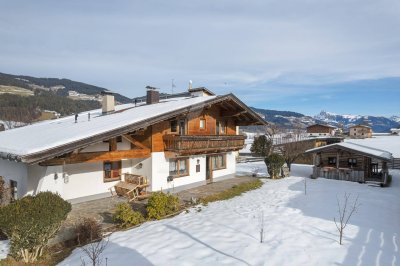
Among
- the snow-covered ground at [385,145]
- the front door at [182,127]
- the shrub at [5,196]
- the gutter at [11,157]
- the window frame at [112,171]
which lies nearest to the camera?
the gutter at [11,157]

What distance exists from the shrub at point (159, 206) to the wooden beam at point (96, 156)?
329 centimetres

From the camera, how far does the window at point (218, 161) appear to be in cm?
2356

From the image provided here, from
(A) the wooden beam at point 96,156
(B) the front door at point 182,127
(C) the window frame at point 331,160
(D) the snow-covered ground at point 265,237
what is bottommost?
(D) the snow-covered ground at point 265,237

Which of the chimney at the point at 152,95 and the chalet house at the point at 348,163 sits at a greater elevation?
the chimney at the point at 152,95

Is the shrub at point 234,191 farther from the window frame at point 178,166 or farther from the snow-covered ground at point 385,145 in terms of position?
the snow-covered ground at point 385,145

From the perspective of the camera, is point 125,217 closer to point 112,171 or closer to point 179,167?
point 112,171

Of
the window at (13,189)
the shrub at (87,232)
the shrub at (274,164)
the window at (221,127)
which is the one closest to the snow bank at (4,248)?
the shrub at (87,232)

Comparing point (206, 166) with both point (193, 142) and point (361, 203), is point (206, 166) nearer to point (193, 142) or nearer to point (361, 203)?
point (193, 142)

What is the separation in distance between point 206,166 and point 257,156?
28.8 metres

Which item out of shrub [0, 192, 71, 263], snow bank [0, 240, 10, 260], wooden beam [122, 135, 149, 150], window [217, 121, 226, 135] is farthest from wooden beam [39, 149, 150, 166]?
window [217, 121, 226, 135]

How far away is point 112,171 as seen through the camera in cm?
1794

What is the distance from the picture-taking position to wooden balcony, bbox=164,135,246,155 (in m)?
18.2

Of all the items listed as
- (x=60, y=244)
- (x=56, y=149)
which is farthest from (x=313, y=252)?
(x=56, y=149)

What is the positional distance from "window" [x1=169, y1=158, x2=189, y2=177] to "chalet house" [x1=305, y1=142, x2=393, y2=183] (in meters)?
12.3
